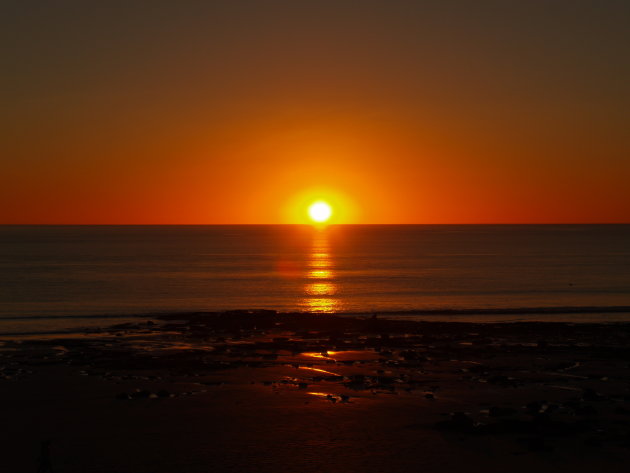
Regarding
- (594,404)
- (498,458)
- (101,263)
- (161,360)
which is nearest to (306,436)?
(498,458)

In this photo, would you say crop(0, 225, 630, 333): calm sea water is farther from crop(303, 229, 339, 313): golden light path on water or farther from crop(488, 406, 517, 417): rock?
crop(488, 406, 517, 417): rock

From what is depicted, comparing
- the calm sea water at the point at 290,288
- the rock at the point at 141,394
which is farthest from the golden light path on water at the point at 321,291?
the rock at the point at 141,394

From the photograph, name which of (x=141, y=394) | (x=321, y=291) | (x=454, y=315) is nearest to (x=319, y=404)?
(x=141, y=394)

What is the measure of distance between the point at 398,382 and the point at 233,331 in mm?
19516

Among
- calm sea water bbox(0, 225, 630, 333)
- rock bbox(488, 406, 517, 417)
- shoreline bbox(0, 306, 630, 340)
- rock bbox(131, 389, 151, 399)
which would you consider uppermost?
calm sea water bbox(0, 225, 630, 333)

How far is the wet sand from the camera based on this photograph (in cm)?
2053

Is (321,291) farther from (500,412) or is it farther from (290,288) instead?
(500,412)

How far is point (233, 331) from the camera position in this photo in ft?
154

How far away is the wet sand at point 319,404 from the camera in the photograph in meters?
20.5

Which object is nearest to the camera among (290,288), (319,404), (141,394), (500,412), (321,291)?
(500,412)

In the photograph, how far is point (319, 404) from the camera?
85.8 ft

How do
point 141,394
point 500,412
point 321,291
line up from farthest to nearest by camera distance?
point 321,291, point 141,394, point 500,412

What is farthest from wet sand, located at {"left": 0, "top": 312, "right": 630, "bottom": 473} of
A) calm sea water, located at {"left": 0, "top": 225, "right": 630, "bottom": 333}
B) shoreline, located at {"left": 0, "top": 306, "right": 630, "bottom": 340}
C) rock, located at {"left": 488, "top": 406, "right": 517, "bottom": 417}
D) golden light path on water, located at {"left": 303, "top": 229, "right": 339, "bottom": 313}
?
golden light path on water, located at {"left": 303, "top": 229, "right": 339, "bottom": 313}

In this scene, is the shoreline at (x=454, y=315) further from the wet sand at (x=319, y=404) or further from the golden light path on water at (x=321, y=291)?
the wet sand at (x=319, y=404)
